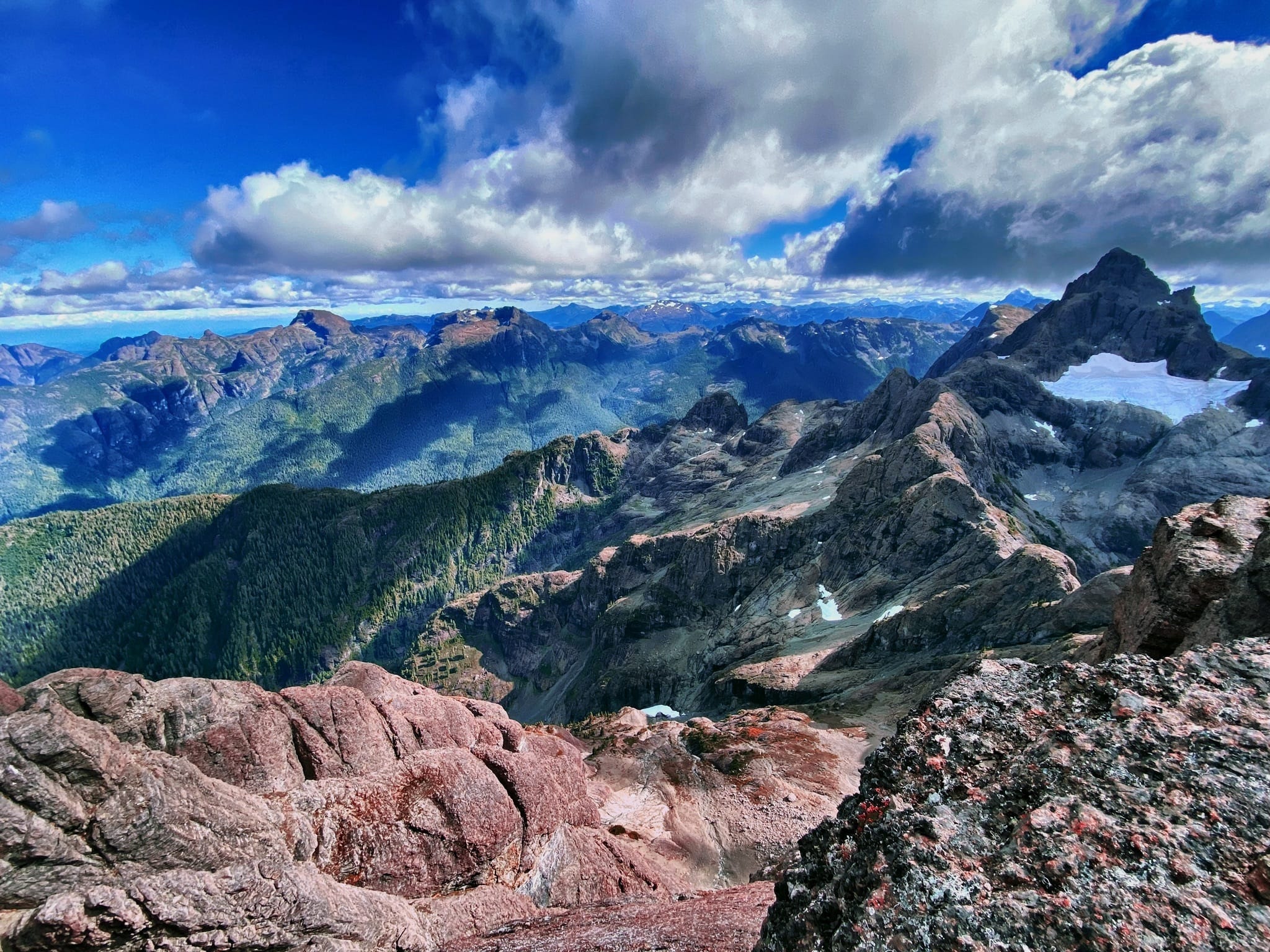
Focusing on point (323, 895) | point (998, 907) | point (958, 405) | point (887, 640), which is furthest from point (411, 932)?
point (958, 405)

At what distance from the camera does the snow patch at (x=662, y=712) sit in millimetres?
103625

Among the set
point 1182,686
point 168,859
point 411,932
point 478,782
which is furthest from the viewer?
point 478,782

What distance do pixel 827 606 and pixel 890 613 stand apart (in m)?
22.3

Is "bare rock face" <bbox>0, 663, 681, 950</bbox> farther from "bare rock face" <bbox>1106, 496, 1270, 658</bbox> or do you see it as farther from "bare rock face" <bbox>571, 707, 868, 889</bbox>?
"bare rock face" <bbox>1106, 496, 1270, 658</bbox>

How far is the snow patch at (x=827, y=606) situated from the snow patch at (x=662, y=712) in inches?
1329

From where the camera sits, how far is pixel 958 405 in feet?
547

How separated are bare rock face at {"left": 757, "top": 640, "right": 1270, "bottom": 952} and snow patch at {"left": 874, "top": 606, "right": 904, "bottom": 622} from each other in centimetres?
6878

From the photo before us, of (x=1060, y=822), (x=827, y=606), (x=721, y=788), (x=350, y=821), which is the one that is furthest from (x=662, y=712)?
(x=1060, y=822)

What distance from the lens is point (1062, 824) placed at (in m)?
11.7

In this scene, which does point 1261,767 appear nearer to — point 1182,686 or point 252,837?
point 1182,686

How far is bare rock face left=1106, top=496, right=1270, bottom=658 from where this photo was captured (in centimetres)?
2256

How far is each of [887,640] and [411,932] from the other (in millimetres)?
70473

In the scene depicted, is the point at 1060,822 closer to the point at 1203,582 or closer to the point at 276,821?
the point at 1203,582

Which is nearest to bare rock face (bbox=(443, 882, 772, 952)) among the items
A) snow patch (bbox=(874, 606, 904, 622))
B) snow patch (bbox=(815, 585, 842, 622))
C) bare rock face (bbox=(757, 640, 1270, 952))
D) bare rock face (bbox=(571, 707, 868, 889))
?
bare rock face (bbox=(571, 707, 868, 889))
